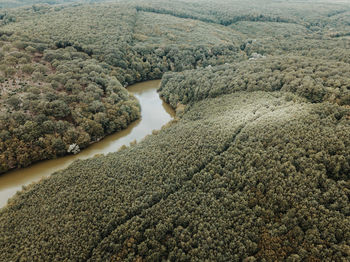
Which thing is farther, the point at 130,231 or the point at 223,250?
the point at 130,231

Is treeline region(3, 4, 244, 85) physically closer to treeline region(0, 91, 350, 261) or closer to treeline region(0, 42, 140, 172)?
treeline region(0, 42, 140, 172)

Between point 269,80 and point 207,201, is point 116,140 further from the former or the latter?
point 269,80

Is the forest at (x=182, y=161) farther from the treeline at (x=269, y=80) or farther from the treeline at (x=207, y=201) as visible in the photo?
the treeline at (x=269, y=80)

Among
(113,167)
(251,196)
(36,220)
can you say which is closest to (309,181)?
(251,196)

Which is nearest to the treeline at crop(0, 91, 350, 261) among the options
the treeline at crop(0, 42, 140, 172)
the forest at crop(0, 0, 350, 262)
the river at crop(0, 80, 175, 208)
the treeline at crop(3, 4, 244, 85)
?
the forest at crop(0, 0, 350, 262)

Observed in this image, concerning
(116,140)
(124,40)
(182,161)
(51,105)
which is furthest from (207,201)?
(124,40)

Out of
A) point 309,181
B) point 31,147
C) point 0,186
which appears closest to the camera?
point 309,181

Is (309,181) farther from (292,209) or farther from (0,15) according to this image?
(0,15)
